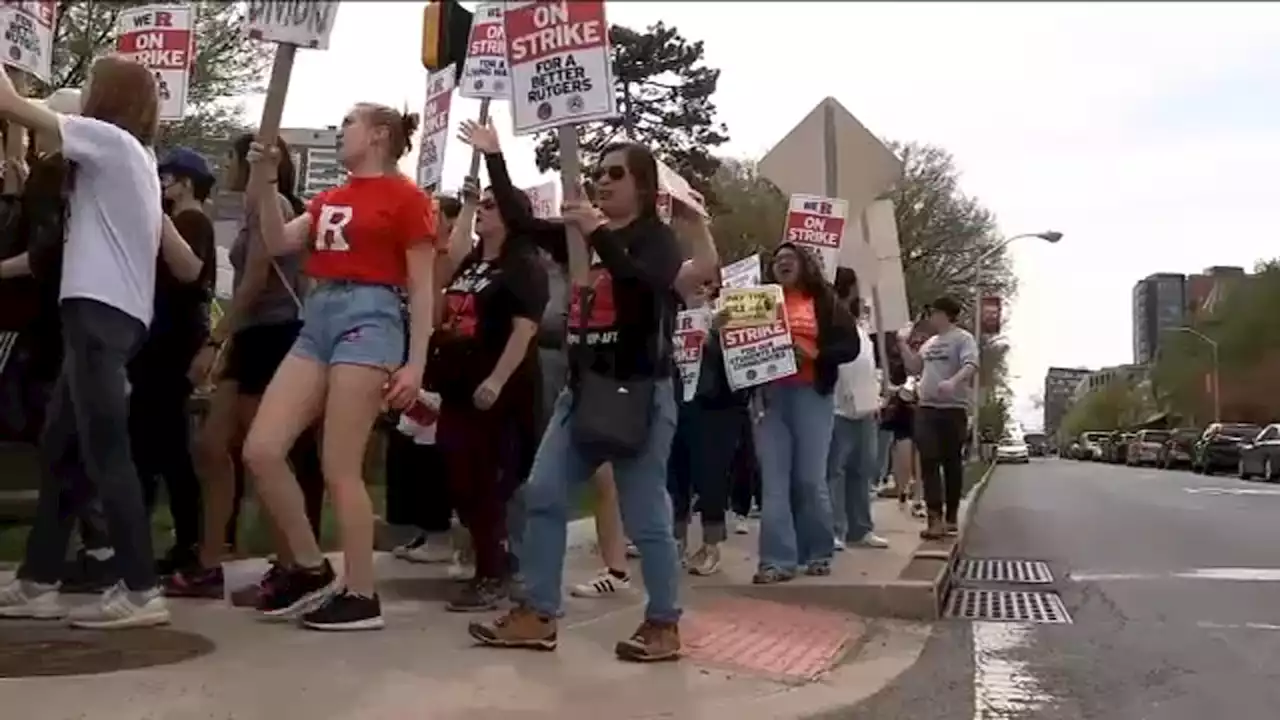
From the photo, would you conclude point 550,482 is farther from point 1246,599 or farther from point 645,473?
point 1246,599

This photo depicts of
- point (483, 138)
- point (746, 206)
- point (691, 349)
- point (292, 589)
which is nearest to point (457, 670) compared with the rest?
point (292, 589)

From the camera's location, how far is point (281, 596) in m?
5.84

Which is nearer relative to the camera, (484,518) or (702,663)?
(702,663)

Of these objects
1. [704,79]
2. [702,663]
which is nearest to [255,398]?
[702,663]

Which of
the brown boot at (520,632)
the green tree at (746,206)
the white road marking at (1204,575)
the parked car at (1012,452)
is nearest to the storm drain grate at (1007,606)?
the white road marking at (1204,575)

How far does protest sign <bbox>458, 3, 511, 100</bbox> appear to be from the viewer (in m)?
7.45

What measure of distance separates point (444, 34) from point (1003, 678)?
143 inches

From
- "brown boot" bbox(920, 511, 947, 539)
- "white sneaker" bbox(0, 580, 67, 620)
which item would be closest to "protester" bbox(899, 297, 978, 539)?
"brown boot" bbox(920, 511, 947, 539)

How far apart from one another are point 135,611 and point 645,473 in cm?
182

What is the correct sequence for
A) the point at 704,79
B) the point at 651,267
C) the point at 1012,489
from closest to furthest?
the point at 651,267 → the point at 704,79 → the point at 1012,489

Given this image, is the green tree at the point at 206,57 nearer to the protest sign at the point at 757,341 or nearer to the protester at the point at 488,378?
the protest sign at the point at 757,341

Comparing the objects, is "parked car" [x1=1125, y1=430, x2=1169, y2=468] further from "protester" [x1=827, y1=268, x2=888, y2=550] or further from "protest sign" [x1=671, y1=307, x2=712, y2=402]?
"protest sign" [x1=671, y1=307, x2=712, y2=402]

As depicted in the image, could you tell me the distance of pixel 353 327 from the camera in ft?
17.8

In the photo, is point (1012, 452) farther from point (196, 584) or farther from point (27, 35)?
point (196, 584)
